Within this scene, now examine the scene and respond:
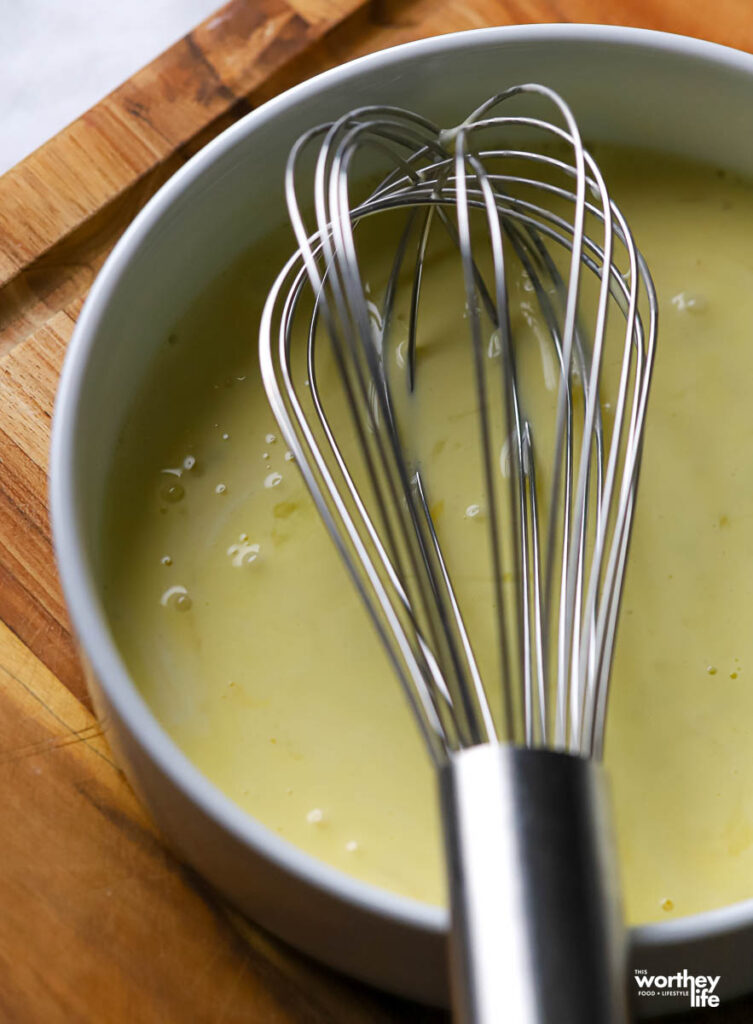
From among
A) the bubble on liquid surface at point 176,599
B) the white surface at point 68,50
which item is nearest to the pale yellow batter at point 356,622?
the bubble on liquid surface at point 176,599

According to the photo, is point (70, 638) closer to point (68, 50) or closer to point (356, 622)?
point (356, 622)

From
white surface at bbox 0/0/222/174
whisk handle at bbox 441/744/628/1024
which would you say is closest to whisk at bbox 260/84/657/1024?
whisk handle at bbox 441/744/628/1024

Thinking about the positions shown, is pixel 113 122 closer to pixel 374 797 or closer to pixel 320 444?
pixel 320 444

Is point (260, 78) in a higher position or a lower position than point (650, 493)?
higher

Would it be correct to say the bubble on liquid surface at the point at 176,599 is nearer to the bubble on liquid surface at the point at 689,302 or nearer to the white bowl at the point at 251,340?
the white bowl at the point at 251,340

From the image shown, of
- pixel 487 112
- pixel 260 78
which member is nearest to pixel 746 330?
pixel 487 112

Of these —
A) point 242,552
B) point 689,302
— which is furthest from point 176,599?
point 689,302
